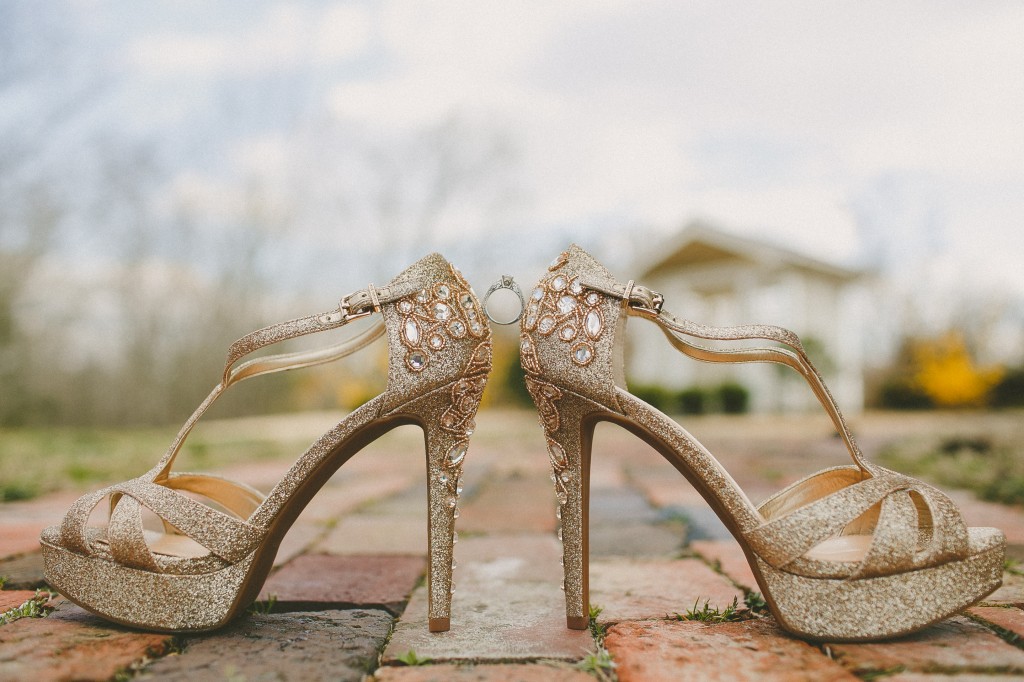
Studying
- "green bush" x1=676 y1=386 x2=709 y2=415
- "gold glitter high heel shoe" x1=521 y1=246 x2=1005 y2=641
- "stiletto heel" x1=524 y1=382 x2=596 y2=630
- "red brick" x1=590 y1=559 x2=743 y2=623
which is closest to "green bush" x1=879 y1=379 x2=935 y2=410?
"green bush" x1=676 y1=386 x2=709 y2=415

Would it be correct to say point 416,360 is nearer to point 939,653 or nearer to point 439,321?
point 439,321

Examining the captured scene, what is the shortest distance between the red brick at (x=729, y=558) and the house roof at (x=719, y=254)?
12546 millimetres

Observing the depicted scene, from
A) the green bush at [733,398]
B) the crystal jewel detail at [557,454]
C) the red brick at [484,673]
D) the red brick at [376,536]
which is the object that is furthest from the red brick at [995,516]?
the green bush at [733,398]

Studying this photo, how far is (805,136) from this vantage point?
67.5 feet

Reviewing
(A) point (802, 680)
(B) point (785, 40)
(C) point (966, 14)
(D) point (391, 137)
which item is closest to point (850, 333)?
(C) point (966, 14)

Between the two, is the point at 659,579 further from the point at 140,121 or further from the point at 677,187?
the point at 677,187

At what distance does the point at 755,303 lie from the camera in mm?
14500

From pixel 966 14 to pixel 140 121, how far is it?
49.6 feet

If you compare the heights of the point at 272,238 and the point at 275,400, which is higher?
the point at 272,238

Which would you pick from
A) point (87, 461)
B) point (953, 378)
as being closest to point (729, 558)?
point (87, 461)

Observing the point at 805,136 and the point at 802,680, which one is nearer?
the point at 802,680

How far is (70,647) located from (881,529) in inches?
58.3

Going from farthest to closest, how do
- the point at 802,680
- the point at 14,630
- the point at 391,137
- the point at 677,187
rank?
the point at 677,187, the point at 391,137, the point at 14,630, the point at 802,680

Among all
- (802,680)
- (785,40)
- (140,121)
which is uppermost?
(785,40)
